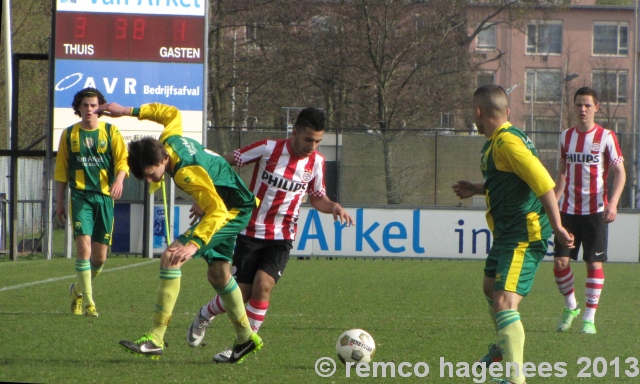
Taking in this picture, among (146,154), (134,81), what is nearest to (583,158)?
(146,154)

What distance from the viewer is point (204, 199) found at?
18.3ft

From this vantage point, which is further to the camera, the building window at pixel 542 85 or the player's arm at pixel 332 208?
the building window at pixel 542 85

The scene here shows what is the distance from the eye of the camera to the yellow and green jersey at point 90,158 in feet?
28.0

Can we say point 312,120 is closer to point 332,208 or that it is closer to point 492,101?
point 332,208

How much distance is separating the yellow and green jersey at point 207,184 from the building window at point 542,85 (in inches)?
1955

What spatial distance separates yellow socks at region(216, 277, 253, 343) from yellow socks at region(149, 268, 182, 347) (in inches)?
12.1

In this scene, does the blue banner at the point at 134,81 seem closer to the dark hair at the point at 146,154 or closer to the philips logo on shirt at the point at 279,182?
the philips logo on shirt at the point at 279,182

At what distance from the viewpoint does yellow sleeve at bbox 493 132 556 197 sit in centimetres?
504

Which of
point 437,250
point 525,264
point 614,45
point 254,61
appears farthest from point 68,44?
point 614,45

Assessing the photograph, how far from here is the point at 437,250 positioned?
1820 centimetres

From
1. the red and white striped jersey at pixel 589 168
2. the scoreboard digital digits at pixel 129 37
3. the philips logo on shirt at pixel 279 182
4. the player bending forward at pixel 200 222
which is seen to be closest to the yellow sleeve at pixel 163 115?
the player bending forward at pixel 200 222

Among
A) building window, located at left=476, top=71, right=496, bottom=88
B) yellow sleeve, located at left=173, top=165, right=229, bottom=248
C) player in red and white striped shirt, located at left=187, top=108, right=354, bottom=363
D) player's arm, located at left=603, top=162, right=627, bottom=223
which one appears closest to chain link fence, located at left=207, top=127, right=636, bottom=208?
building window, located at left=476, top=71, right=496, bottom=88

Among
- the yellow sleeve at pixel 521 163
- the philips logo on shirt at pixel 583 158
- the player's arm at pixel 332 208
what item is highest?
the philips logo on shirt at pixel 583 158

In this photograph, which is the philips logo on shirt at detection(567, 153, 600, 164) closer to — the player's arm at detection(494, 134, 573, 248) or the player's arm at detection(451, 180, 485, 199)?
the player's arm at detection(451, 180, 485, 199)
